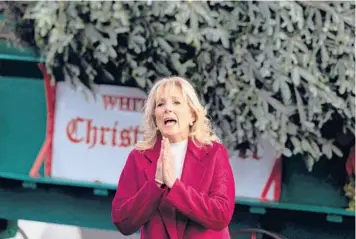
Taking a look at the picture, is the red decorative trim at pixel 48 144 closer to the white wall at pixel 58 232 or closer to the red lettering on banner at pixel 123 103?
the red lettering on banner at pixel 123 103

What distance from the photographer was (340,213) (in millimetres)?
5469

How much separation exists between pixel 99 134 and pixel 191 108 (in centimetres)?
336

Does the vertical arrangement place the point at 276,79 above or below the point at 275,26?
below

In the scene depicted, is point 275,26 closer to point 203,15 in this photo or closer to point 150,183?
point 203,15

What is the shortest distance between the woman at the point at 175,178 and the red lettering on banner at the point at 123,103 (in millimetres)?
3125

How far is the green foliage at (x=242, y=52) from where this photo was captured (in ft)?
16.9

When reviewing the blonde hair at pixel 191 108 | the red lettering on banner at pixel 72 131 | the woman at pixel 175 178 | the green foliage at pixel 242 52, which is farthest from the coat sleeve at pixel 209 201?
the red lettering on banner at pixel 72 131

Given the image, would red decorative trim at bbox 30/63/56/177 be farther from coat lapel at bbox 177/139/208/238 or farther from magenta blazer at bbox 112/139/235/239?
coat lapel at bbox 177/139/208/238

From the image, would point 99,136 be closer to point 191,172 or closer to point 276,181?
point 276,181

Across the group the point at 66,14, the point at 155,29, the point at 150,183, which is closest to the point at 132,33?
the point at 155,29

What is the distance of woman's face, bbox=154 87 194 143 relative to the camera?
8.57ft

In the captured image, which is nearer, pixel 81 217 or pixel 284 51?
pixel 284 51

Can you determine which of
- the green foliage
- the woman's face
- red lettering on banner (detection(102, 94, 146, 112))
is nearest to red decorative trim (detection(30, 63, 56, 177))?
red lettering on banner (detection(102, 94, 146, 112))

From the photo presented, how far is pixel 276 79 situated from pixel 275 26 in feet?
1.25
